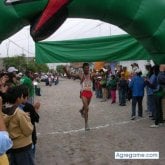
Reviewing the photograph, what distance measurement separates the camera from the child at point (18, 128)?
15.2 feet

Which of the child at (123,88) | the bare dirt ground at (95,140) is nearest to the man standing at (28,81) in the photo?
the bare dirt ground at (95,140)

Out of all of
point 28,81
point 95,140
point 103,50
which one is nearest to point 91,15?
point 103,50

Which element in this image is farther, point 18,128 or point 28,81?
point 28,81

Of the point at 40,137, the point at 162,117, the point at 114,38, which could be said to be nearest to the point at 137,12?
the point at 114,38

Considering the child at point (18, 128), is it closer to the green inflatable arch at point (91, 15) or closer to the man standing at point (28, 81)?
the green inflatable arch at point (91, 15)

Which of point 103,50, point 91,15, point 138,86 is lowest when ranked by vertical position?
point 138,86

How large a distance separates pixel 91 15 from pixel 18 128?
1.87 m

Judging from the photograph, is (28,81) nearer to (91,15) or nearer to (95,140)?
(95,140)

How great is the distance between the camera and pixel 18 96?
4719mm

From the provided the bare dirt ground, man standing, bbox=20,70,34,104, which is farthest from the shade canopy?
man standing, bbox=20,70,34,104

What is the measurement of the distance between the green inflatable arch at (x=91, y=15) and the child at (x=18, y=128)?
0.99m

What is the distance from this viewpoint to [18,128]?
4.70 metres

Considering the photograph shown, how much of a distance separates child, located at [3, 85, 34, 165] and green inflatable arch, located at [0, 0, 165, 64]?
0.99 m

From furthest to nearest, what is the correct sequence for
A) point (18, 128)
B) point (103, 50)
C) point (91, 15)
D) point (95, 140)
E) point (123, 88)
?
point (123, 88) < point (95, 140) < point (103, 50) < point (91, 15) < point (18, 128)
